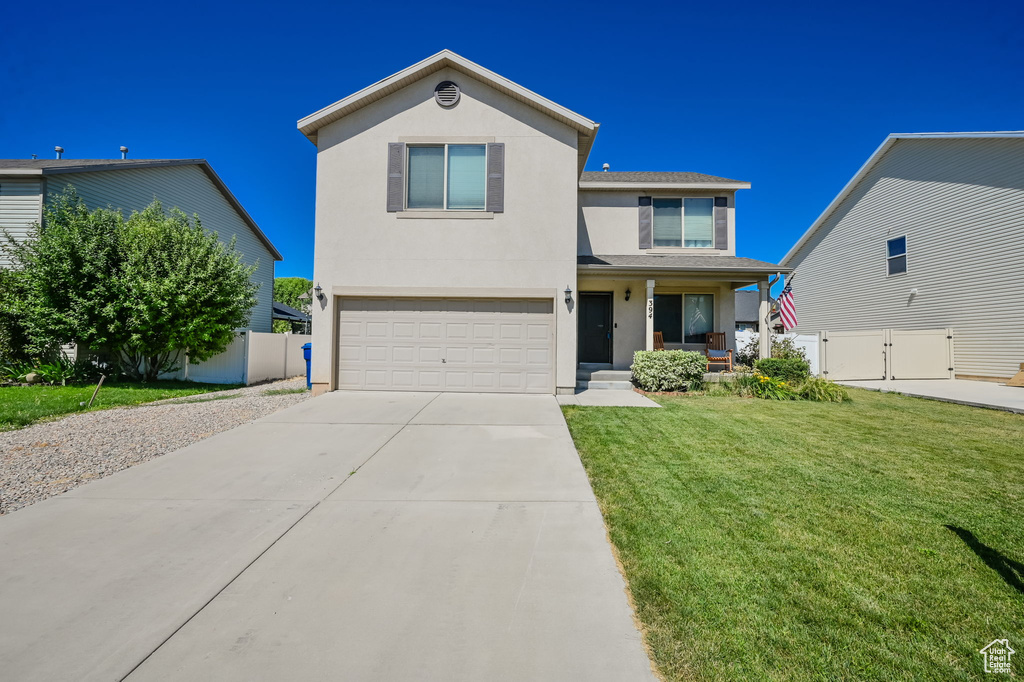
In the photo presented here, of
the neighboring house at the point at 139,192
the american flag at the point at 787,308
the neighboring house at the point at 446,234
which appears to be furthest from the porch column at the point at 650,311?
the neighboring house at the point at 139,192

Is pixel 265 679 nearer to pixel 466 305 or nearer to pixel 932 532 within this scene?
pixel 932 532

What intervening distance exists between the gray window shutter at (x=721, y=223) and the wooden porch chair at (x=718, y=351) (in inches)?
101

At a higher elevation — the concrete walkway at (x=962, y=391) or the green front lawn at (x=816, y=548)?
the concrete walkway at (x=962, y=391)

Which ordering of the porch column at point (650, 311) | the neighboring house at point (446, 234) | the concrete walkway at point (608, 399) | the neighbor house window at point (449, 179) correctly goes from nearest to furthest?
the concrete walkway at point (608, 399), the neighboring house at point (446, 234), the neighbor house window at point (449, 179), the porch column at point (650, 311)

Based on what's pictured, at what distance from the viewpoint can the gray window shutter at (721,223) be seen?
12.7 m

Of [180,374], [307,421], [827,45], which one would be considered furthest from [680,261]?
[180,374]

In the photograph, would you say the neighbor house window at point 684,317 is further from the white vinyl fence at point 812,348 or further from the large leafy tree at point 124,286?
the large leafy tree at point 124,286

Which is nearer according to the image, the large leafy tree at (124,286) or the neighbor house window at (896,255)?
the large leafy tree at (124,286)

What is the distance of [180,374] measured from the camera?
1252 centimetres

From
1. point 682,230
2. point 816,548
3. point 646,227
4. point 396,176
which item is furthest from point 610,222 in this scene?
point 816,548

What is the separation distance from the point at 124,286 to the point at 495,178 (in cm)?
936

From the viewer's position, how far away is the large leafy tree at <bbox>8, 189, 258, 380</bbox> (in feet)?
34.0

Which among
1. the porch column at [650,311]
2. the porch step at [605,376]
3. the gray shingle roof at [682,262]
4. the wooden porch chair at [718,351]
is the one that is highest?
the gray shingle roof at [682,262]

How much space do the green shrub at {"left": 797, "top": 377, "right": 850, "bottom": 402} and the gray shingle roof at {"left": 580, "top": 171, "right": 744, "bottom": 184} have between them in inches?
244
